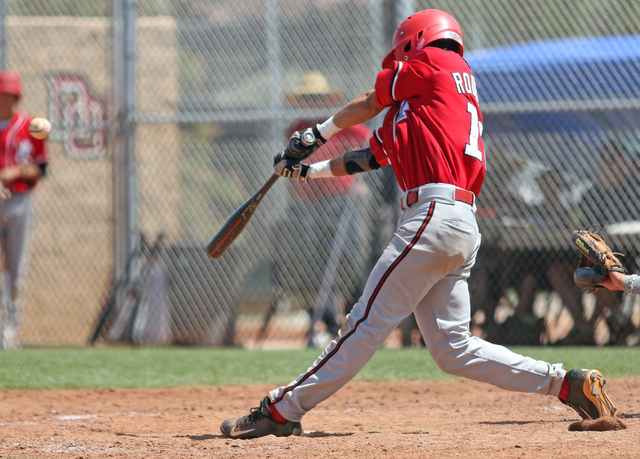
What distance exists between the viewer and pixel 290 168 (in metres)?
3.54

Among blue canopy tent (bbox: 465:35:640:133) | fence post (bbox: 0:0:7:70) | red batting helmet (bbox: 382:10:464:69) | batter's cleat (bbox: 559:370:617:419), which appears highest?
fence post (bbox: 0:0:7:70)

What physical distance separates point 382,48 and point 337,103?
0.73 metres

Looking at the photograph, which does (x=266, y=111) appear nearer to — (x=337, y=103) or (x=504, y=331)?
(x=337, y=103)

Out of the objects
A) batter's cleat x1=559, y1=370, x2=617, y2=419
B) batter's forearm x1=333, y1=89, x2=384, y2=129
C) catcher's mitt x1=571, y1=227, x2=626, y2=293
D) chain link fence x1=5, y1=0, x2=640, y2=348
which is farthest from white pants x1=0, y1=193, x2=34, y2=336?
batter's cleat x1=559, y1=370, x2=617, y2=419

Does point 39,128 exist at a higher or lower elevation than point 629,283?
higher

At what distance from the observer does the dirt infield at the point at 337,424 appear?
284 centimetres

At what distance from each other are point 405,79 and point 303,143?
1.97 feet

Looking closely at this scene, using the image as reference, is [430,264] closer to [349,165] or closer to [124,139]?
[349,165]

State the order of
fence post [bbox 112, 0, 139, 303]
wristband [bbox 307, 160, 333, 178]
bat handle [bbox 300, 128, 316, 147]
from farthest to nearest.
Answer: fence post [bbox 112, 0, 139, 303] → wristband [bbox 307, 160, 333, 178] → bat handle [bbox 300, 128, 316, 147]

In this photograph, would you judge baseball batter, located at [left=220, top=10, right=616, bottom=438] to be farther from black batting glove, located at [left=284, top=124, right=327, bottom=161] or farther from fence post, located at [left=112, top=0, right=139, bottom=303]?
fence post, located at [left=112, top=0, right=139, bottom=303]

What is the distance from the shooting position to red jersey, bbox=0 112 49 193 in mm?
6602

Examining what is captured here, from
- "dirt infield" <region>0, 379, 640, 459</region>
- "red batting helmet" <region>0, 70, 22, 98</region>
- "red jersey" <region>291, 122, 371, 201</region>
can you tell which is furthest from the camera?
"red jersey" <region>291, 122, 371, 201</region>

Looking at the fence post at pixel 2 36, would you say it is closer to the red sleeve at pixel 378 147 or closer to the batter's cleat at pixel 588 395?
the red sleeve at pixel 378 147

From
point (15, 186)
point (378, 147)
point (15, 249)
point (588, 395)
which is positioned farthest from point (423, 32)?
point (15, 249)
